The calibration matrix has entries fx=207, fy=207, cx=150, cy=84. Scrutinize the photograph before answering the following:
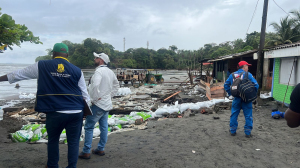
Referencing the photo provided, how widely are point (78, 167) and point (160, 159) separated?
4.24 ft

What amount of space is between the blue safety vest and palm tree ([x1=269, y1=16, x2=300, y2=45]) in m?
23.9

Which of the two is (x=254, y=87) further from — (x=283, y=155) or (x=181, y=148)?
(x=181, y=148)

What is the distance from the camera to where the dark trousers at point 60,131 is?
8.07 ft

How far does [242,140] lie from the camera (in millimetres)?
4391

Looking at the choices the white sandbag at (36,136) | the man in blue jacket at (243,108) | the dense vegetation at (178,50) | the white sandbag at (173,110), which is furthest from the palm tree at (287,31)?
the white sandbag at (36,136)

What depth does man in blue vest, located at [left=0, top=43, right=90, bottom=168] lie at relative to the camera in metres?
2.44

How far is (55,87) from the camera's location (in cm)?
248

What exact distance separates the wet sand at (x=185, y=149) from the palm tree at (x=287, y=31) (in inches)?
813

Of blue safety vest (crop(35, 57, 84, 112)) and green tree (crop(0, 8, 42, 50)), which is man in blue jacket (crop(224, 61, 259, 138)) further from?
green tree (crop(0, 8, 42, 50))

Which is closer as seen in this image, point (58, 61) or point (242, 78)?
point (58, 61)

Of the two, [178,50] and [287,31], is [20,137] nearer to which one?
[287,31]

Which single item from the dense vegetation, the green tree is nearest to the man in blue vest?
Result: the green tree

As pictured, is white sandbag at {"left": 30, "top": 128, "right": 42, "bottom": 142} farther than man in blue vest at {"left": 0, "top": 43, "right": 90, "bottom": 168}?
Yes

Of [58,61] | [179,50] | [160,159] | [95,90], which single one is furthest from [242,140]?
[179,50]
